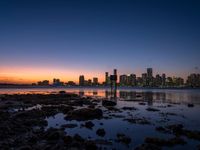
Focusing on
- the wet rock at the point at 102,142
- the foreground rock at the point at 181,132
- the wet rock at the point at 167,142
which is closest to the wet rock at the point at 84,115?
the foreground rock at the point at 181,132

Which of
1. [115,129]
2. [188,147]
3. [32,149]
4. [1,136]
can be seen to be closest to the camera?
[32,149]

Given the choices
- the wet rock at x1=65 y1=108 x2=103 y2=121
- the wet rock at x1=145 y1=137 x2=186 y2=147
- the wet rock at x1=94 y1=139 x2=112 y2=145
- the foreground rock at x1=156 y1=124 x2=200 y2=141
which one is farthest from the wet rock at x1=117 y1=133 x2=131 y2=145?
the wet rock at x1=65 y1=108 x2=103 y2=121

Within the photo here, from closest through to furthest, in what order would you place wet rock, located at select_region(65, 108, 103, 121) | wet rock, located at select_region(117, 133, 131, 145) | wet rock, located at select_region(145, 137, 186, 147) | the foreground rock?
wet rock, located at select_region(145, 137, 186, 147) < wet rock, located at select_region(117, 133, 131, 145) < the foreground rock < wet rock, located at select_region(65, 108, 103, 121)

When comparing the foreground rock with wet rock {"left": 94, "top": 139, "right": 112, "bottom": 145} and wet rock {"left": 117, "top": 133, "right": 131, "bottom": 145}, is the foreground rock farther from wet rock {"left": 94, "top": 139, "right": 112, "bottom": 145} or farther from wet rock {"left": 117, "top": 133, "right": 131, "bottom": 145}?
wet rock {"left": 94, "top": 139, "right": 112, "bottom": 145}

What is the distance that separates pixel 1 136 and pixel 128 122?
687 inches

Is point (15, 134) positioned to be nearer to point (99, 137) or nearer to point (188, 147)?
point (99, 137)

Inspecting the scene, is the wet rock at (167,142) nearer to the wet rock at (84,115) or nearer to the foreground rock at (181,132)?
the foreground rock at (181,132)

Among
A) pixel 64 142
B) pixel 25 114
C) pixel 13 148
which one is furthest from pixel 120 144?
pixel 25 114

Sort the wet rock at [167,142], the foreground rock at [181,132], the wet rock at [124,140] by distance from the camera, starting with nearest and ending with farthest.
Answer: the wet rock at [167,142]
the wet rock at [124,140]
the foreground rock at [181,132]

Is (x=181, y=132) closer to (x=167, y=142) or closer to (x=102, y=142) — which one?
(x=167, y=142)

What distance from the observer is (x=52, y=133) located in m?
21.4

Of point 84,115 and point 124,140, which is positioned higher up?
point 84,115

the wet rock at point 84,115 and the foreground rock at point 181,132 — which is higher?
the wet rock at point 84,115

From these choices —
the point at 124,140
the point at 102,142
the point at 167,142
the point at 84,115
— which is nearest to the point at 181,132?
the point at 167,142
